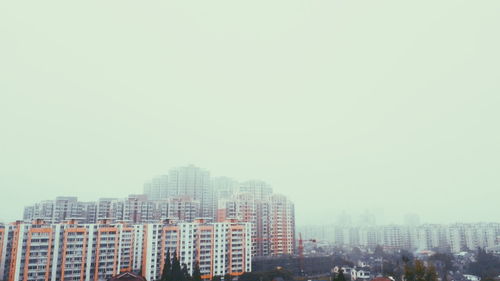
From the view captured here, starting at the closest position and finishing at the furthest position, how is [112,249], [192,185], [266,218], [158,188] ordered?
1. [112,249]
2. [266,218]
3. [192,185]
4. [158,188]

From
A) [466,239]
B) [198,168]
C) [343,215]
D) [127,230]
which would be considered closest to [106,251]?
[127,230]

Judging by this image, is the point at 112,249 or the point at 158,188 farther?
the point at 158,188

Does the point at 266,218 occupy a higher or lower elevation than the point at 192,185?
lower

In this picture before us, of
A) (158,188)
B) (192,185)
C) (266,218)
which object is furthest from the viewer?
(158,188)

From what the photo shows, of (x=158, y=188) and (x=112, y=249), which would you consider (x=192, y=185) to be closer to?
(x=158, y=188)

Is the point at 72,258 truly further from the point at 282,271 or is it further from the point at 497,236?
the point at 497,236

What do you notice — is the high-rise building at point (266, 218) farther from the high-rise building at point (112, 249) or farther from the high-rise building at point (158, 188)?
the high-rise building at point (158, 188)

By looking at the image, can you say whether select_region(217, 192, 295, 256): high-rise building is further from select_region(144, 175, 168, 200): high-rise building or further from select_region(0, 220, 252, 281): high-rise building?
select_region(144, 175, 168, 200): high-rise building

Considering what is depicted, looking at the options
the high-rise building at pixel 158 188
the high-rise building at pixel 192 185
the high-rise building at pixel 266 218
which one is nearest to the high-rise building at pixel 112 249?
the high-rise building at pixel 266 218

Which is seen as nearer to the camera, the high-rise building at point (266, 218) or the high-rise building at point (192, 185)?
the high-rise building at point (266, 218)

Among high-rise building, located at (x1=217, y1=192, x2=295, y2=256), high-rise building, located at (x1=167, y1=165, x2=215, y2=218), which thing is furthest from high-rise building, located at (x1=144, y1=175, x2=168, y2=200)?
high-rise building, located at (x1=217, y1=192, x2=295, y2=256)

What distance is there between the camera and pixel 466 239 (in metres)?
52.6

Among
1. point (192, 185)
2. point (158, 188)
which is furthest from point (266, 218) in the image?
point (158, 188)

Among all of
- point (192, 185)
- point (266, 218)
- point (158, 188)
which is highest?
point (192, 185)
